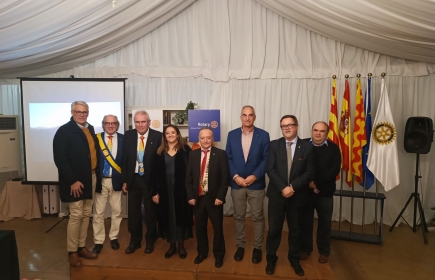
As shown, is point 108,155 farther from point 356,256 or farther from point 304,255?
point 356,256

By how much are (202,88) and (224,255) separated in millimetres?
2661

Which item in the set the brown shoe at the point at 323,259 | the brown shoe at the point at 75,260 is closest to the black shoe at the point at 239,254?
the brown shoe at the point at 323,259

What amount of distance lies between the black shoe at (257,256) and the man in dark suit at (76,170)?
5.42 feet

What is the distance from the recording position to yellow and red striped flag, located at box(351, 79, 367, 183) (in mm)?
3961

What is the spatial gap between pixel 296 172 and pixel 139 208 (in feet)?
5.60

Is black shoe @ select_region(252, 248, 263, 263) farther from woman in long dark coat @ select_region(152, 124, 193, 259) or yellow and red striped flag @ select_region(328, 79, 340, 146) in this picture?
yellow and red striped flag @ select_region(328, 79, 340, 146)

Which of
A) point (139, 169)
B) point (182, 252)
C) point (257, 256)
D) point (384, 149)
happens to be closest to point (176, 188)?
point (139, 169)

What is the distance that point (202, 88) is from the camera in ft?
15.6

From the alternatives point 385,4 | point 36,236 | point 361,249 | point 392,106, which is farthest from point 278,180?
point 36,236

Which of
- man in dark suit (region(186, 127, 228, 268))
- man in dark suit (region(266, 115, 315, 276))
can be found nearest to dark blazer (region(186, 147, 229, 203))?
man in dark suit (region(186, 127, 228, 268))

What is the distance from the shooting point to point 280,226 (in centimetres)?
282

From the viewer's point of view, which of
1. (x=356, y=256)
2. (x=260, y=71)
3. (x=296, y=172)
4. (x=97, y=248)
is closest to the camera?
(x=296, y=172)

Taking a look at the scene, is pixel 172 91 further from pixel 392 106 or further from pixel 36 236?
pixel 392 106

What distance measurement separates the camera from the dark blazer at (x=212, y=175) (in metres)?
2.90
